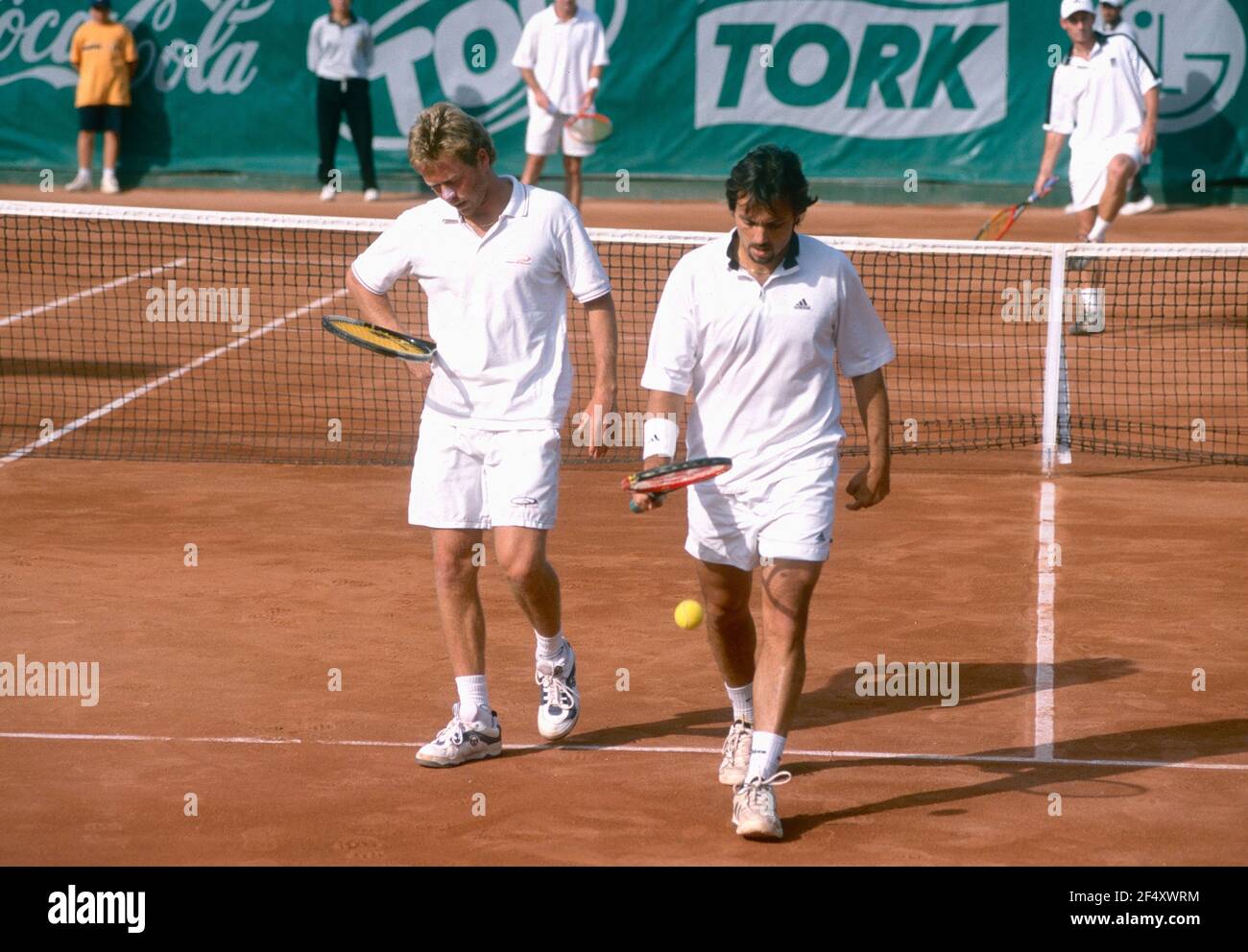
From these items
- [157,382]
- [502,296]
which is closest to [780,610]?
[502,296]

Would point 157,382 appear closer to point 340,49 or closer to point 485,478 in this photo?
point 485,478

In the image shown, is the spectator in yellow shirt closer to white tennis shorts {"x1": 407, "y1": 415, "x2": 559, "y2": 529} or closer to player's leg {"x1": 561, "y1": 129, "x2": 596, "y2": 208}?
player's leg {"x1": 561, "y1": 129, "x2": 596, "y2": 208}

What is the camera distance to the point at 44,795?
5.76 metres

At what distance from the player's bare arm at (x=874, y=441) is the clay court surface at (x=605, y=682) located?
100 centimetres

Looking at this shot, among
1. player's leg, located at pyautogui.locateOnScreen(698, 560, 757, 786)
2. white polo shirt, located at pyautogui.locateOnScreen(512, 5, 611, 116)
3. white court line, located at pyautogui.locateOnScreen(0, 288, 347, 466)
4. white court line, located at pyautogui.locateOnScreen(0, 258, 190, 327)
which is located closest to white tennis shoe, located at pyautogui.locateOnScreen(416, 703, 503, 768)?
player's leg, located at pyautogui.locateOnScreen(698, 560, 757, 786)

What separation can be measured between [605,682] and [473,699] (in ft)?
3.28

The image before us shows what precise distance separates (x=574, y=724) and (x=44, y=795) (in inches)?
69.2

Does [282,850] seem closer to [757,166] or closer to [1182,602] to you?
[757,166]

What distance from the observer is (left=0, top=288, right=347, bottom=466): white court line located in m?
11.0

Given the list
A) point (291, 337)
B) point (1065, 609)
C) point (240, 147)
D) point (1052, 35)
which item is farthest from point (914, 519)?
point (240, 147)

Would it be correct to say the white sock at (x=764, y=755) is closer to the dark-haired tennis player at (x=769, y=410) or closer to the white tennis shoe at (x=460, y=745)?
the dark-haired tennis player at (x=769, y=410)

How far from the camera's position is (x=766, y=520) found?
540 cm

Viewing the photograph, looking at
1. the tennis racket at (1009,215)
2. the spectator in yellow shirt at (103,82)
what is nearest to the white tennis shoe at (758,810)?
the tennis racket at (1009,215)

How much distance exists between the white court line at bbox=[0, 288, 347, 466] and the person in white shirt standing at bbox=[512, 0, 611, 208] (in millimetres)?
3443
